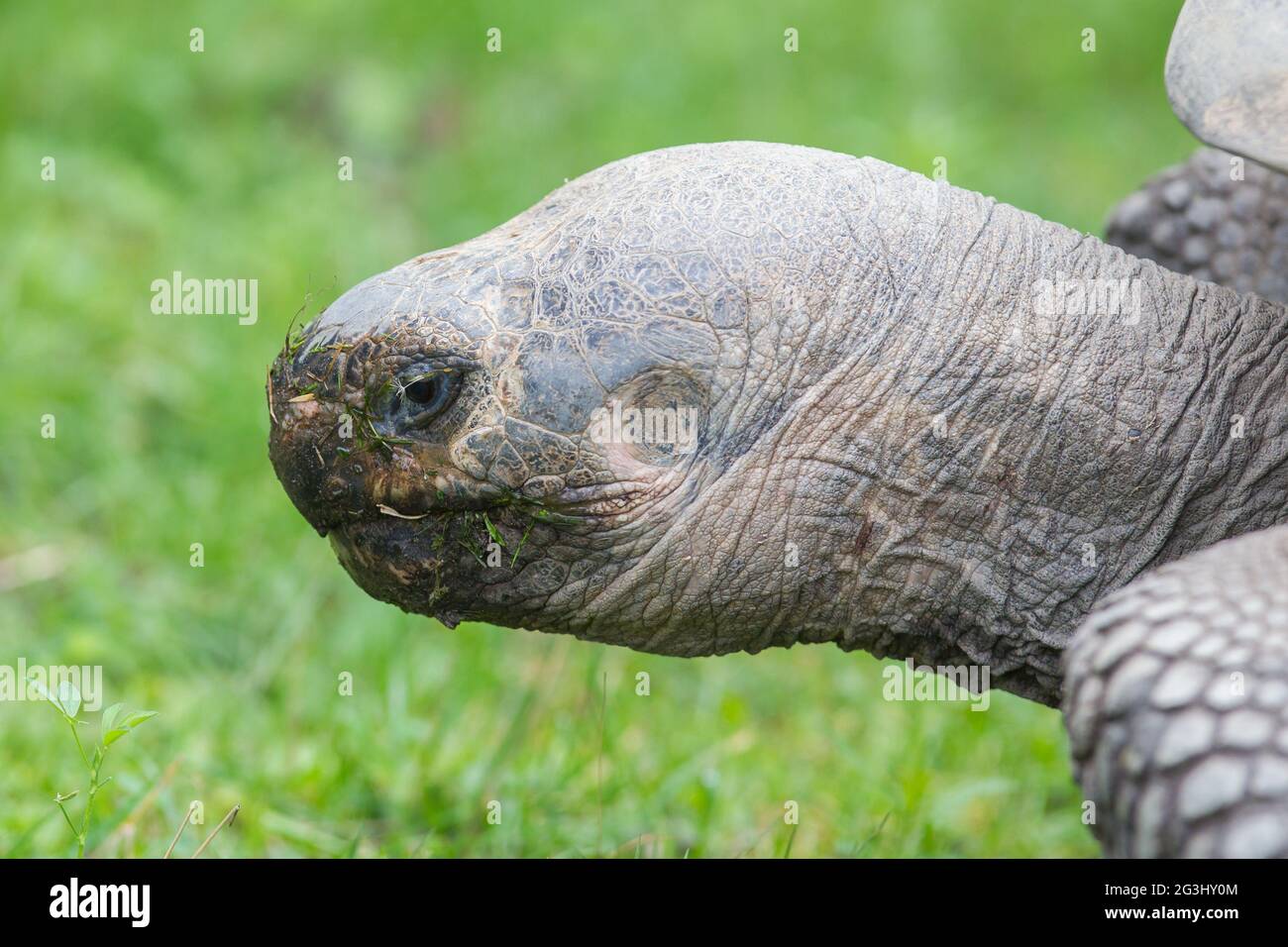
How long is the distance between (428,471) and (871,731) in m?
1.99

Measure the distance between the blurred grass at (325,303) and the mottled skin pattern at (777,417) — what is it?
0.86 meters

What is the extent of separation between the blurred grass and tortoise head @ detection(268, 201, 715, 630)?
87 cm

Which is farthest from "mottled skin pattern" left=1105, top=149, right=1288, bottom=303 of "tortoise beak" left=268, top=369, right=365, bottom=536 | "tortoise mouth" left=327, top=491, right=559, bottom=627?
"tortoise beak" left=268, top=369, right=365, bottom=536

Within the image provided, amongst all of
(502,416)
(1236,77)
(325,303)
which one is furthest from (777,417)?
(325,303)

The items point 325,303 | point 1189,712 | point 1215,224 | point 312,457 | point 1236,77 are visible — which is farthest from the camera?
point 325,303

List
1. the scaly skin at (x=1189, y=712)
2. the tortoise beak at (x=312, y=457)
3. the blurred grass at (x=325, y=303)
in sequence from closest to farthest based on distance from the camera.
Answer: the scaly skin at (x=1189, y=712)
the tortoise beak at (x=312, y=457)
the blurred grass at (x=325, y=303)

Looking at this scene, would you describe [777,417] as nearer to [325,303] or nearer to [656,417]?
[656,417]

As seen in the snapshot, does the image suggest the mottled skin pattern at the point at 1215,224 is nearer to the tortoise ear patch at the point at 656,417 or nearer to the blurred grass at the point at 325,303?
the blurred grass at the point at 325,303

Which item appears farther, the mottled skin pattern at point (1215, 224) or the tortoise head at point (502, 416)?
the mottled skin pattern at point (1215, 224)

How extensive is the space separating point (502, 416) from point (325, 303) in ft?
9.46

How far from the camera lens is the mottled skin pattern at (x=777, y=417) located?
2.23 meters

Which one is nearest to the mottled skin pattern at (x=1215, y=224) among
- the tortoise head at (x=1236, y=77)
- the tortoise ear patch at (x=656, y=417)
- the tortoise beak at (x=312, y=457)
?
the tortoise head at (x=1236, y=77)

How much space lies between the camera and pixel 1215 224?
3.12 meters
